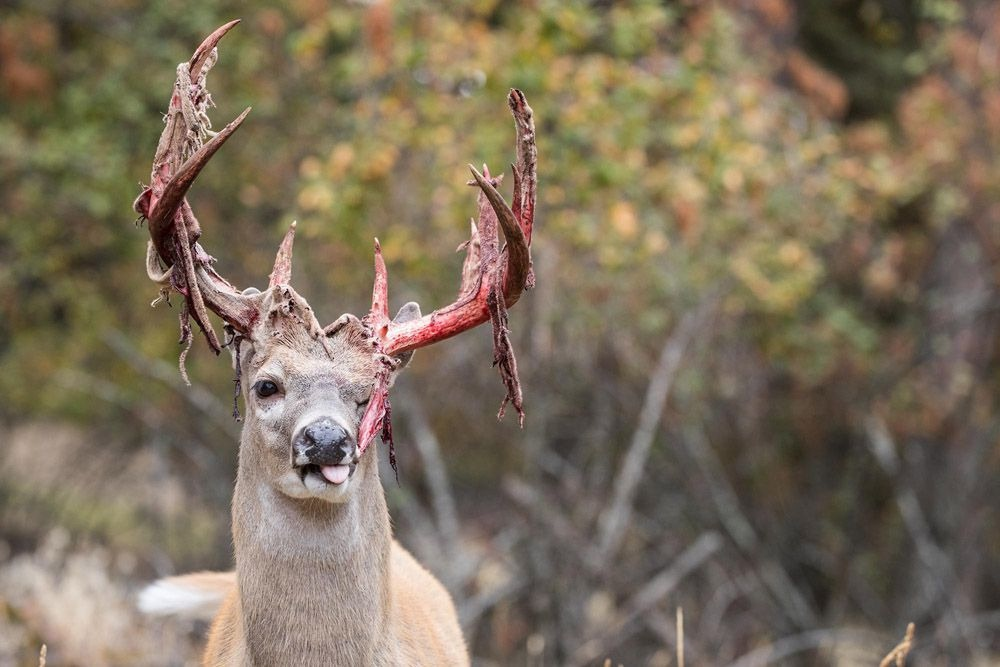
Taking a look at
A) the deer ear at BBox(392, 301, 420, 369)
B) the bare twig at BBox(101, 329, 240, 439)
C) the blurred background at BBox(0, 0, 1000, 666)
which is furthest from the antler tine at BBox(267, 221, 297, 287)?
the bare twig at BBox(101, 329, 240, 439)

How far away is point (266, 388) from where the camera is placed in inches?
157

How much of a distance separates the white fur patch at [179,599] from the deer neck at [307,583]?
1.39m

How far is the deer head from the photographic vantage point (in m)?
3.73

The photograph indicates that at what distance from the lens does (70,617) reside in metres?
9.12

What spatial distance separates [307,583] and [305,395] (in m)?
0.56

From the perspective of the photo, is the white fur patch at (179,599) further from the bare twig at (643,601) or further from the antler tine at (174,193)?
the bare twig at (643,601)

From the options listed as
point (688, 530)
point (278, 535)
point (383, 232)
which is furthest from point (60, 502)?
point (278, 535)

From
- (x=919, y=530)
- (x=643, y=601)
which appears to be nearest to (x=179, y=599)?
(x=643, y=601)

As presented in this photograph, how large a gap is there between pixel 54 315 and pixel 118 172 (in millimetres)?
2605

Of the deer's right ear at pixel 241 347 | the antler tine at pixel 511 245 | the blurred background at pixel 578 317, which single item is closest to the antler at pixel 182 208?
the deer's right ear at pixel 241 347

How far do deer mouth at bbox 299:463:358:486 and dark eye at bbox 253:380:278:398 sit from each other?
1.06 feet

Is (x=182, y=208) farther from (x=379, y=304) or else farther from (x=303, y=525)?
(x=303, y=525)

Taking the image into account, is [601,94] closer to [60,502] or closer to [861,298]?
[861,298]

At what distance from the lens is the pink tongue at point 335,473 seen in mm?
3711
